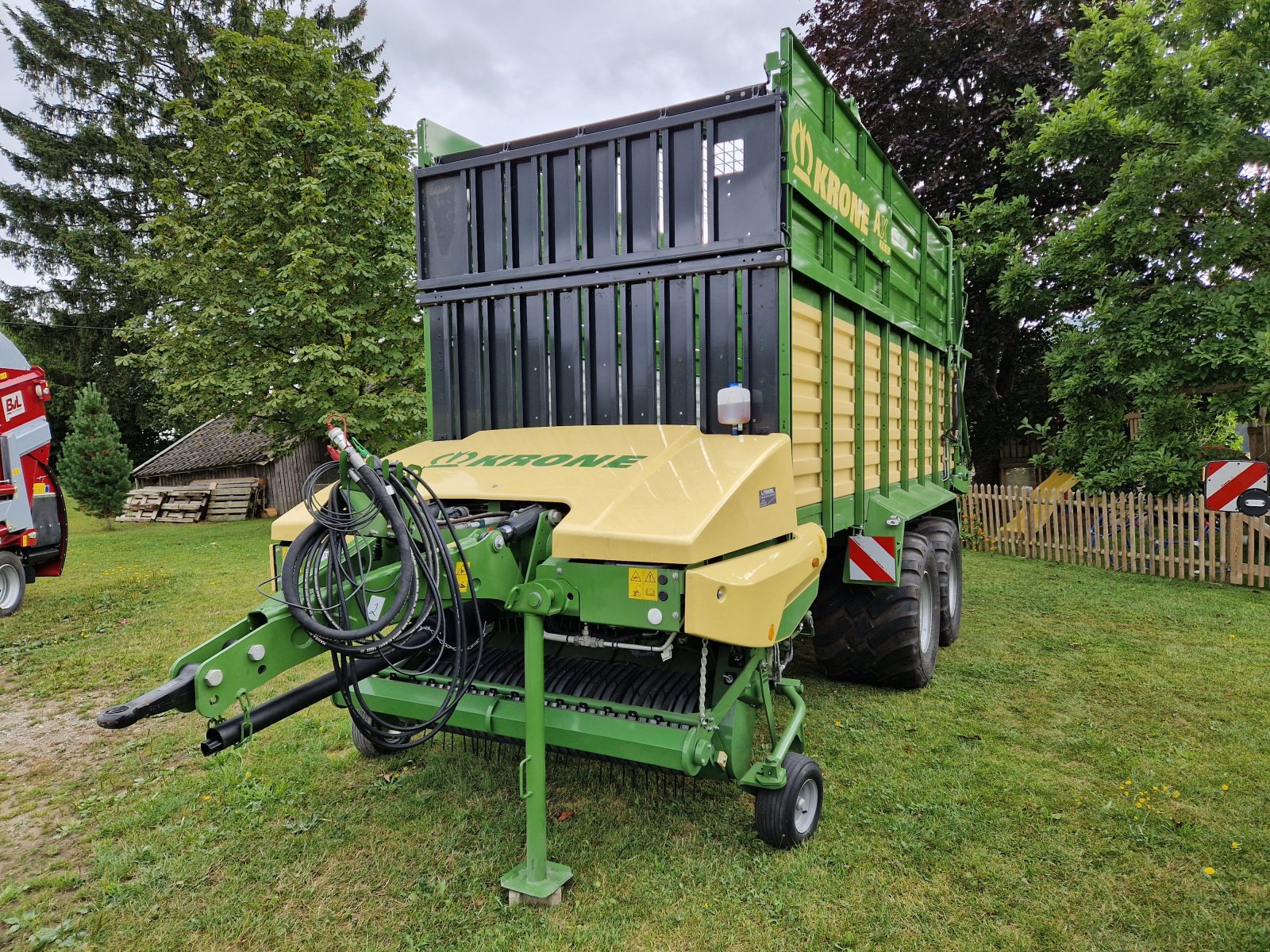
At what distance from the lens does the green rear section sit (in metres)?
3.31

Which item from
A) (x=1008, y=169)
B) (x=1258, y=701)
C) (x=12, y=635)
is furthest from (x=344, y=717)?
(x=1008, y=169)

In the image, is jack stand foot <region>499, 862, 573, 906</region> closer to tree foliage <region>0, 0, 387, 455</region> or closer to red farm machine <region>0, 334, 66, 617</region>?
red farm machine <region>0, 334, 66, 617</region>

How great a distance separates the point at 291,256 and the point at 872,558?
1160 centimetres

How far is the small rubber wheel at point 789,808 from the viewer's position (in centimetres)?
285

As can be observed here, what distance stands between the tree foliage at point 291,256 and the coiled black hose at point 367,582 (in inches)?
396

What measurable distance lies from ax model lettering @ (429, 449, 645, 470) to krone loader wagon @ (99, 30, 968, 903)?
0.09 ft

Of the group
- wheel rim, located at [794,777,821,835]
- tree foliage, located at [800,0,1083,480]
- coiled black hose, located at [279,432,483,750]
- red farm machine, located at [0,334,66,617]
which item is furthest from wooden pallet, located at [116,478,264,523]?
wheel rim, located at [794,777,821,835]

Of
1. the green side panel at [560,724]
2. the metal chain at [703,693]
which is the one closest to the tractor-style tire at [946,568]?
the metal chain at [703,693]

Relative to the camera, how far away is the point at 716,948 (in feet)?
7.91

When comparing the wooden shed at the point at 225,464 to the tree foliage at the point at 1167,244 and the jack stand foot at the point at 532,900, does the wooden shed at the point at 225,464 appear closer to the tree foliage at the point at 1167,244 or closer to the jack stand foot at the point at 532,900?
the tree foliage at the point at 1167,244

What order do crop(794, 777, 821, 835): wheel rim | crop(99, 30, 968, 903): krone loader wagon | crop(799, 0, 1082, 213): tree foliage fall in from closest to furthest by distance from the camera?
1. crop(99, 30, 968, 903): krone loader wagon
2. crop(794, 777, 821, 835): wheel rim
3. crop(799, 0, 1082, 213): tree foliage

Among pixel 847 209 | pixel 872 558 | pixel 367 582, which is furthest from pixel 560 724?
pixel 847 209

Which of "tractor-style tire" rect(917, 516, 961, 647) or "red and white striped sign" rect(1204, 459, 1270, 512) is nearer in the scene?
"red and white striped sign" rect(1204, 459, 1270, 512)

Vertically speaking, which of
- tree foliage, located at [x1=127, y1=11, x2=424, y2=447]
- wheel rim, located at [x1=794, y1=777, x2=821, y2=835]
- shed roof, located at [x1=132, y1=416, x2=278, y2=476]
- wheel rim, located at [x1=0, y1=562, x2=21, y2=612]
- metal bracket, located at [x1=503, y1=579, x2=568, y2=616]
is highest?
tree foliage, located at [x1=127, y1=11, x2=424, y2=447]
